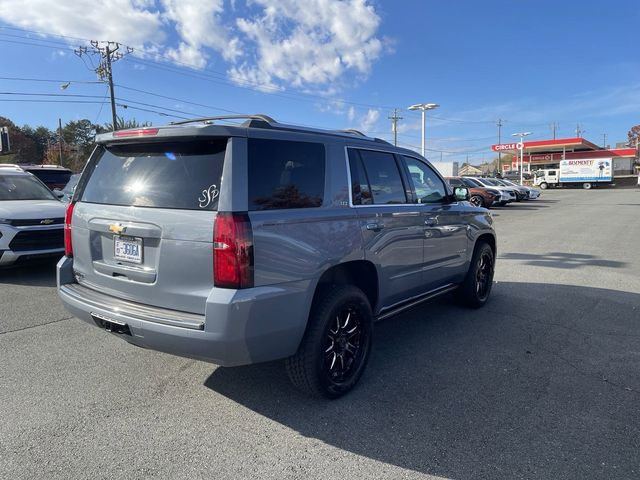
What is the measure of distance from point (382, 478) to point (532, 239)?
35.6 feet

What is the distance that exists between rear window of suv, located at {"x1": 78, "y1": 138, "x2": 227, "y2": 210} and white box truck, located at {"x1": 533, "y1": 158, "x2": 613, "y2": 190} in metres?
59.0

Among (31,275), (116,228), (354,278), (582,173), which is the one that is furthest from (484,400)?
(582,173)

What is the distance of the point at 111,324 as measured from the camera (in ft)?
10.4

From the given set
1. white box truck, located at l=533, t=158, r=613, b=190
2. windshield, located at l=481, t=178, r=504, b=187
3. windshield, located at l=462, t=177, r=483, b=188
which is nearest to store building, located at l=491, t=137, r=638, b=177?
white box truck, located at l=533, t=158, r=613, b=190

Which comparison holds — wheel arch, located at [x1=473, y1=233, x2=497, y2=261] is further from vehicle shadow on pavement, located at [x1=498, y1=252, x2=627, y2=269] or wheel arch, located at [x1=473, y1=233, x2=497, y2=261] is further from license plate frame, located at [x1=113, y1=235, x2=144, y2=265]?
license plate frame, located at [x1=113, y1=235, x2=144, y2=265]

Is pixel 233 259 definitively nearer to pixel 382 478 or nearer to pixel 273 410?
pixel 273 410

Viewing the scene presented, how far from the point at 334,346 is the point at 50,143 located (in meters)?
86.0

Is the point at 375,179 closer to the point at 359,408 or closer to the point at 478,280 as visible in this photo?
the point at 359,408

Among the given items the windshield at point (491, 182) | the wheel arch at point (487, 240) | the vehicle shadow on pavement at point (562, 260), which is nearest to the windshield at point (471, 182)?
the windshield at point (491, 182)

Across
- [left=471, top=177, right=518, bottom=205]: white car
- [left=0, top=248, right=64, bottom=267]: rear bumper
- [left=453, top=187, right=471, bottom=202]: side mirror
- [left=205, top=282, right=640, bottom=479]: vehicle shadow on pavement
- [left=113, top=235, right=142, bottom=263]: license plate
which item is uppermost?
[left=471, top=177, right=518, bottom=205]: white car

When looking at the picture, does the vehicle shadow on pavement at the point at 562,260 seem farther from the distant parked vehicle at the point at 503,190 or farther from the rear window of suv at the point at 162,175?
the distant parked vehicle at the point at 503,190

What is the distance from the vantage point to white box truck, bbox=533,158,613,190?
52.2 meters

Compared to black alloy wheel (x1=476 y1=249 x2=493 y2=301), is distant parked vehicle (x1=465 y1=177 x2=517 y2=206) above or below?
above

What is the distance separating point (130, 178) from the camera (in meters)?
3.29
